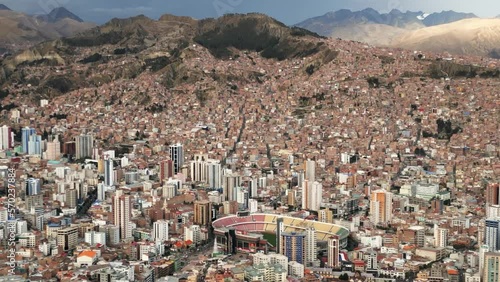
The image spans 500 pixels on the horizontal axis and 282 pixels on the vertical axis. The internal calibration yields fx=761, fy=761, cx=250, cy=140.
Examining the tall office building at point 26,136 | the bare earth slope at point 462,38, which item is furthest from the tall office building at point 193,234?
the bare earth slope at point 462,38

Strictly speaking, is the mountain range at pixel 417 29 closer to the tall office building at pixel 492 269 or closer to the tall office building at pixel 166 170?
the tall office building at pixel 166 170

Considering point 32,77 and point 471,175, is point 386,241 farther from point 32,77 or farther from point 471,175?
point 32,77

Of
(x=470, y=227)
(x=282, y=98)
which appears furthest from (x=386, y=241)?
(x=282, y=98)

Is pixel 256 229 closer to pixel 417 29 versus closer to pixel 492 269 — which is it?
pixel 492 269

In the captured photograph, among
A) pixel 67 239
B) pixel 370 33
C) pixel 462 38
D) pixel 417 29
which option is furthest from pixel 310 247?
pixel 370 33

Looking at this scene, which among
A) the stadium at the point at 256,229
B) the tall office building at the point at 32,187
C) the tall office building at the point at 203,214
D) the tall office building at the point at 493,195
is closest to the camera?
the stadium at the point at 256,229

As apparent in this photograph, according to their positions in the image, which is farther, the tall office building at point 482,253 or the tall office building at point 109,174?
the tall office building at point 109,174
